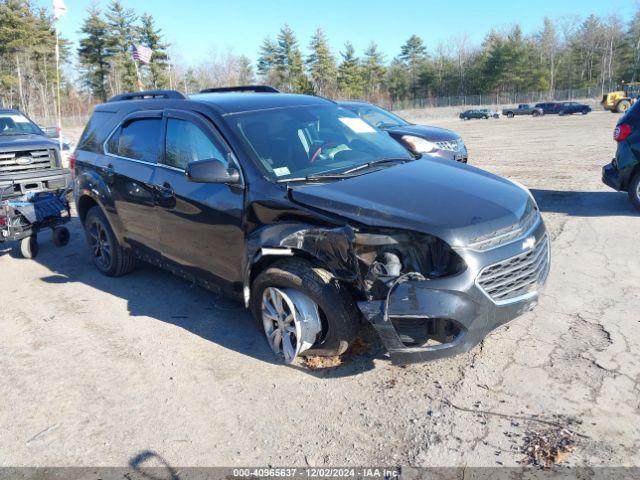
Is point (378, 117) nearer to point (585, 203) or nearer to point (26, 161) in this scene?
point (585, 203)

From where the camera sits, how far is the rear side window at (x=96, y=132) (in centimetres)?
554

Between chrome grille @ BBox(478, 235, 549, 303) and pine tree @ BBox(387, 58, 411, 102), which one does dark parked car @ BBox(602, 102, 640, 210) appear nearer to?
chrome grille @ BBox(478, 235, 549, 303)

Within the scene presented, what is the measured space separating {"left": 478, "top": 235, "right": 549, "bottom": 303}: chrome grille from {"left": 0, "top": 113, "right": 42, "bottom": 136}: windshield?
9.50 m

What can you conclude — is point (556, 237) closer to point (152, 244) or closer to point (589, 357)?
point (589, 357)

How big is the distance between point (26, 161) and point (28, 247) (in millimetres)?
2209

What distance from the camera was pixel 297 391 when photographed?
10.9 feet

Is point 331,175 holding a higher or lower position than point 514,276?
higher

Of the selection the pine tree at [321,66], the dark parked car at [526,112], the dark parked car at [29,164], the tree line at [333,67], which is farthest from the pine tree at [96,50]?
the dark parked car at [29,164]

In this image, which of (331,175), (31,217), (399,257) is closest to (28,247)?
(31,217)

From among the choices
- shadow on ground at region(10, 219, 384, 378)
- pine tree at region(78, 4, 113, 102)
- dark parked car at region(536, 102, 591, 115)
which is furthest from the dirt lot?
pine tree at region(78, 4, 113, 102)

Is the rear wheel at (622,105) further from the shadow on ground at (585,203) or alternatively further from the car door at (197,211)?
the car door at (197,211)

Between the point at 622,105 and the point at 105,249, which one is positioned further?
the point at 622,105

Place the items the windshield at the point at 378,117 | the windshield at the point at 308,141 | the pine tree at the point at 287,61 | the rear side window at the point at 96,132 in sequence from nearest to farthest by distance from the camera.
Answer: the windshield at the point at 308,141 < the rear side window at the point at 96,132 < the windshield at the point at 378,117 < the pine tree at the point at 287,61

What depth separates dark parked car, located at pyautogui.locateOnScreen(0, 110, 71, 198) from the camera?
26.3ft
